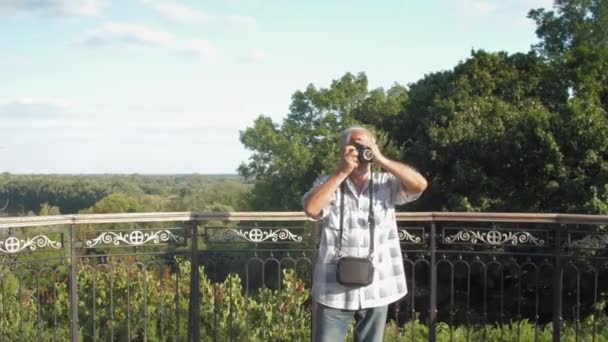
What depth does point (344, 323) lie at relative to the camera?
2.82 m

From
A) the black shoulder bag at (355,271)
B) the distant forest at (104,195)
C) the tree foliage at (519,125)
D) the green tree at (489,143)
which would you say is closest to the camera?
the black shoulder bag at (355,271)

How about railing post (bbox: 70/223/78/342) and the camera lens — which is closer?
the camera lens

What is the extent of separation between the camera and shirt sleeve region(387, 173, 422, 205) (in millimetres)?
2865

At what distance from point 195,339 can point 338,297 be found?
6.68 feet

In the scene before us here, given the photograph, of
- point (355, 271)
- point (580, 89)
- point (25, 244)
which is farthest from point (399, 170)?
point (580, 89)

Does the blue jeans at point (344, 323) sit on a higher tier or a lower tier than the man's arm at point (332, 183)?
lower

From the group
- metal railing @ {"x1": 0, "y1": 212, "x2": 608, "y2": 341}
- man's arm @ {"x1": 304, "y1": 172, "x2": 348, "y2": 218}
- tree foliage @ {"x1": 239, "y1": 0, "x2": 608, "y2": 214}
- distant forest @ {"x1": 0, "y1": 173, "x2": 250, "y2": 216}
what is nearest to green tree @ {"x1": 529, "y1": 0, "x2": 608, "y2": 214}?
tree foliage @ {"x1": 239, "y1": 0, "x2": 608, "y2": 214}

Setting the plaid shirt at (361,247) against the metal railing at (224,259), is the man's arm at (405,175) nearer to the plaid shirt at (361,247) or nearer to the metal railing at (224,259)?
the plaid shirt at (361,247)

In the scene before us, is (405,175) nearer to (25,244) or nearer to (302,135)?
(25,244)

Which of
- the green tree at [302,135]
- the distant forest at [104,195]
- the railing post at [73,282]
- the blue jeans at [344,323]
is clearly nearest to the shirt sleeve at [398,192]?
the blue jeans at [344,323]

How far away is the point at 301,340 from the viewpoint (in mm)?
5305

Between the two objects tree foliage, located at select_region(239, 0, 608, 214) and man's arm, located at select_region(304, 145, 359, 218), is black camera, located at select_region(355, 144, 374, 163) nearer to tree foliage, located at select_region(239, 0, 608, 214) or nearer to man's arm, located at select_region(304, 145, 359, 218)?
man's arm, located at select_region(304, 145, 359, 218)

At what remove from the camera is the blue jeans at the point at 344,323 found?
2791 mm

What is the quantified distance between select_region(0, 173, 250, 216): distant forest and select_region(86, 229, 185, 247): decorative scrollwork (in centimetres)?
1731
